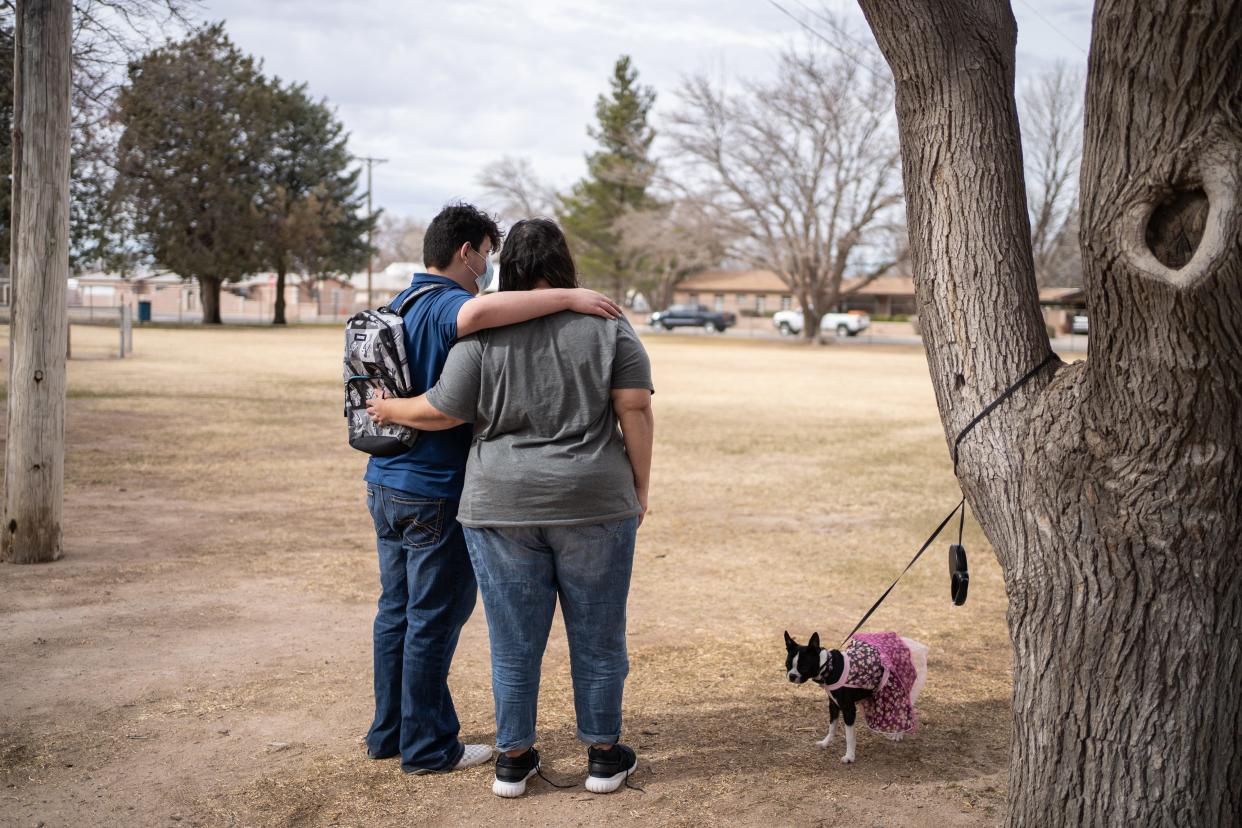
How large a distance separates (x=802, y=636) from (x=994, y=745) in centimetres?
163

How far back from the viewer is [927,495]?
419 inches

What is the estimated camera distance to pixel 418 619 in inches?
150

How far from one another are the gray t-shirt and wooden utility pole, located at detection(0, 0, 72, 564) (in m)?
4.43

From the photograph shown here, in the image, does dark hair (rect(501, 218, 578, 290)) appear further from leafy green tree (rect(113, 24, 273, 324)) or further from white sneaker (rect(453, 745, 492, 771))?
leafy green tree (rect(113, 24, 273, 324))

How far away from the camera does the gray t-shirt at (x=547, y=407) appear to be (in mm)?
3482

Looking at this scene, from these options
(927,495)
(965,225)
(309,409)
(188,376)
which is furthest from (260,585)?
(188,376)

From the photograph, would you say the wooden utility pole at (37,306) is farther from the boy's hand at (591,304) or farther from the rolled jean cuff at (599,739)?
the boy's hand at (591,304)

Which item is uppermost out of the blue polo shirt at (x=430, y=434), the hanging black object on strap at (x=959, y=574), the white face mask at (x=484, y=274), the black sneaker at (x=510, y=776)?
the white face mask at (x=484, y=274)

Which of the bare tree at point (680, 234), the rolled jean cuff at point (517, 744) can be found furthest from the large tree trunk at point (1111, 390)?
the bare tree at point (680, 234)

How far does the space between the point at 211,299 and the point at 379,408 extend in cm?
5447

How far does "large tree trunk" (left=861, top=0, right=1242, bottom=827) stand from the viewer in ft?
8.88

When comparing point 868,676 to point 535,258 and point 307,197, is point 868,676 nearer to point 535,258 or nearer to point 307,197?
point 535,258

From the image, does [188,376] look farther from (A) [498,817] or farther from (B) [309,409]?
(A) [498,817]

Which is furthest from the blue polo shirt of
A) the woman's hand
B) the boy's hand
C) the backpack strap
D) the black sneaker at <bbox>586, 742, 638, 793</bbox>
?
the black sneaker at <bbox>586, 742, 638, 793</bbox>
